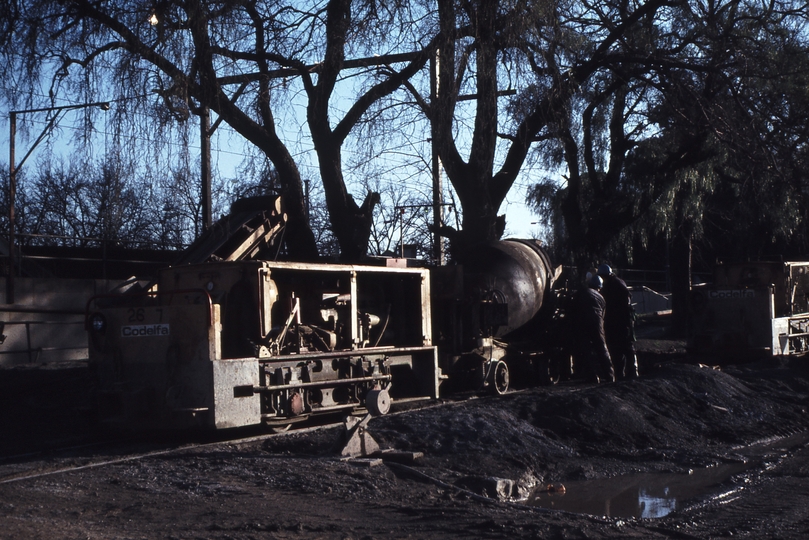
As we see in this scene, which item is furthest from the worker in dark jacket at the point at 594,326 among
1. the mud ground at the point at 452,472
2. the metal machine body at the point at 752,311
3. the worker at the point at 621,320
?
the metal machine body at the point at 752,311

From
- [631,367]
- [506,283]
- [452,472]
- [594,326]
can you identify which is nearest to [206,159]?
[506,283]

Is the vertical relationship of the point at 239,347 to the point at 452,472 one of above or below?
above

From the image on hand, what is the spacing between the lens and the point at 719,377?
13.4m

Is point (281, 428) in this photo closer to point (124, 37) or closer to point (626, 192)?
point (124, 37)

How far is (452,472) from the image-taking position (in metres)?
8.09

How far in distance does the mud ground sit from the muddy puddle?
0.10 ft

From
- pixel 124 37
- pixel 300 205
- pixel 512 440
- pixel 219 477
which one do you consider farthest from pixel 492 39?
pixel 219 477

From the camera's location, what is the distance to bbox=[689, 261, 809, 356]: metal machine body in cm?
1802

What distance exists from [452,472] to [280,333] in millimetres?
3148

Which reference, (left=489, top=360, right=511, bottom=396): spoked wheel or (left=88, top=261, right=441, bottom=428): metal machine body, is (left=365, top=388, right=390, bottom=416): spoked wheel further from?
(left=489, top=360, right=511, bottom=396): spoked wheel

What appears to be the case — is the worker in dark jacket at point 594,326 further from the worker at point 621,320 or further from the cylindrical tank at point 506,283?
the cylindrical tank at point 506,283

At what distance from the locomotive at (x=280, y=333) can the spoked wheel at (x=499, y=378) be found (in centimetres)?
3

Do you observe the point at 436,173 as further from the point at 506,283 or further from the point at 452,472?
the point at 452,472

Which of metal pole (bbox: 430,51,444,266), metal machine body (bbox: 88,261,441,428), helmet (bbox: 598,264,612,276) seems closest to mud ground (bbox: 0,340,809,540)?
metal machine body (bbox: 88,261,441,428)
